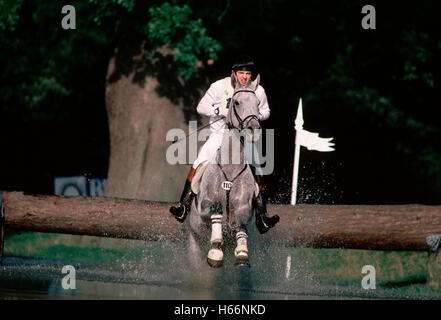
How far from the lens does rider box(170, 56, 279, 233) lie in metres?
10.3

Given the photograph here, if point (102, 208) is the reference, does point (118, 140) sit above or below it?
above

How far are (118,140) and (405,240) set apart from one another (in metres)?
8.17

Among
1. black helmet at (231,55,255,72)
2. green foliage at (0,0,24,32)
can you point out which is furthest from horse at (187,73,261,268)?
green foliage at (0,0,24,32)

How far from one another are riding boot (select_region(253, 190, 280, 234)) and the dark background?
688 centimetres

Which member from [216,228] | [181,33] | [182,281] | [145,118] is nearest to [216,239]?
[216,228]

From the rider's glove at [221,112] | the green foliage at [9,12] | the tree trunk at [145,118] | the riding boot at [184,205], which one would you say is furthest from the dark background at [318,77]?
the rider's glove at [221,112]

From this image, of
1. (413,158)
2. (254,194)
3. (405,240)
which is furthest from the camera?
(413,158)

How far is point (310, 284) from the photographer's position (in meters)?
12.2

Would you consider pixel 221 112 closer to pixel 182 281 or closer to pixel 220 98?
pixel 220 98

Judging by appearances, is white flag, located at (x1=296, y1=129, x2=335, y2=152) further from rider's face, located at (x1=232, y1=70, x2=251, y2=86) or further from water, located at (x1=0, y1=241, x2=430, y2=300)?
rider's face, located at (x1=232, y1=70, x2=251, y2=86)

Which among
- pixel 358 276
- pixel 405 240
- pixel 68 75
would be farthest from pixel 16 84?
pixel 405 240

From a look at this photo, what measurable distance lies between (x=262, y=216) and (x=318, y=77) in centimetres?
1146

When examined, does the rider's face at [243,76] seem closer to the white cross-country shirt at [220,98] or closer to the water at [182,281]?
the white cross-country shirt at [220,98]
